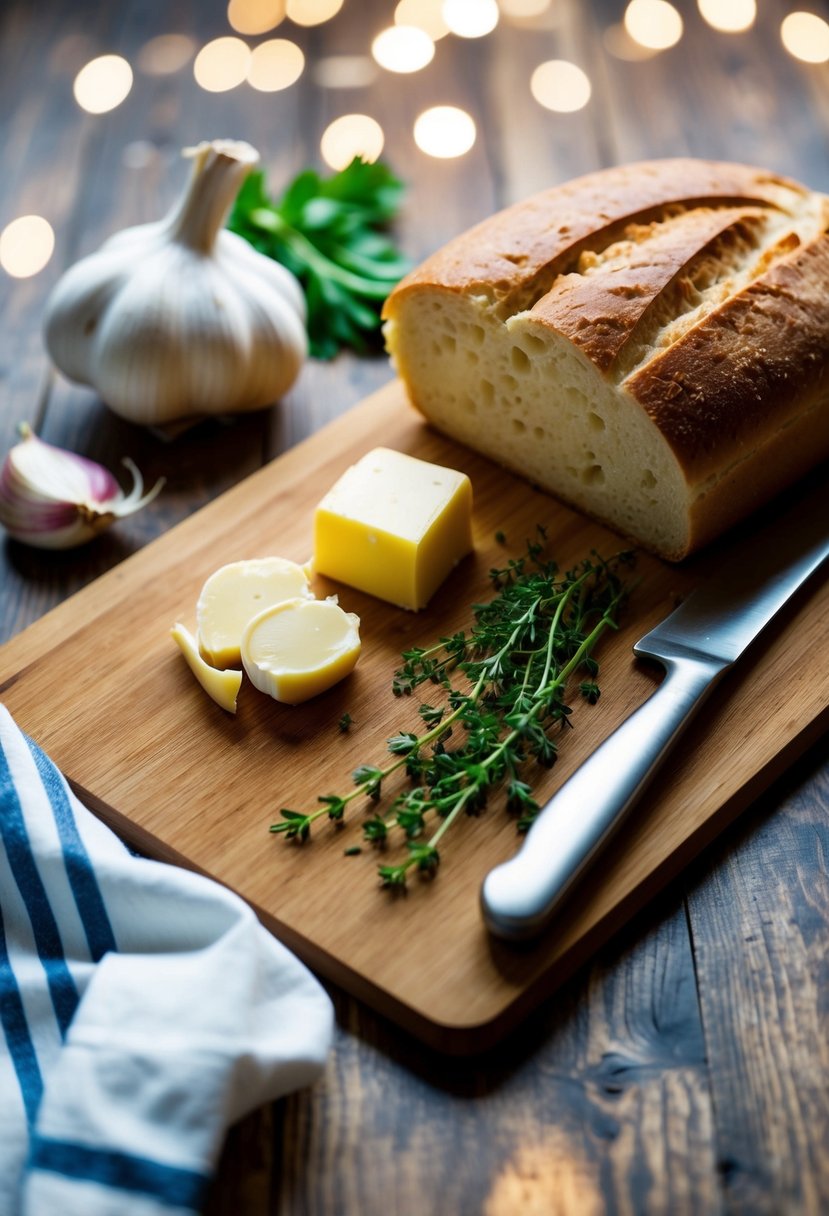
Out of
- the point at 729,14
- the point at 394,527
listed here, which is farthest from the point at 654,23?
the point at 394,527

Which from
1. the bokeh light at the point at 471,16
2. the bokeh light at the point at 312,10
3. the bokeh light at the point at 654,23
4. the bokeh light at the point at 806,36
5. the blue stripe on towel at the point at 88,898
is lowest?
the blue stripe on towel at the point at 88,898

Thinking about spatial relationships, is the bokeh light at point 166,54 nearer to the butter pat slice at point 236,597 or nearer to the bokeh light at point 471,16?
the bokeh light at point 471,16

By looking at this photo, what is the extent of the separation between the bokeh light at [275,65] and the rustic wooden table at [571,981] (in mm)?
118

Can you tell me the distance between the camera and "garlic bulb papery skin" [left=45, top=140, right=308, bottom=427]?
9.31 feet

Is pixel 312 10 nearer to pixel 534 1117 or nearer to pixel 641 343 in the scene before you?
pixel 641 343

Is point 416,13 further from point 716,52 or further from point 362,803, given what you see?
point 362,803

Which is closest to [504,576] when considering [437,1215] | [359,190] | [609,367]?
[609,367]

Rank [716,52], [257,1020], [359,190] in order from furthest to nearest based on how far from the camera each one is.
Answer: [716,52] < [359,190] < [257,1020]

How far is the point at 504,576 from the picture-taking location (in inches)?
101

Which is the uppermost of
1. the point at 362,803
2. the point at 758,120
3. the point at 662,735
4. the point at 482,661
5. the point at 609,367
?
the point at 758,120

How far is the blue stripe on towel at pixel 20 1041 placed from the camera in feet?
5.85

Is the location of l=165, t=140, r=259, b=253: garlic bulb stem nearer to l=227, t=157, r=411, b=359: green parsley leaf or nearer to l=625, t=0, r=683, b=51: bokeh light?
l=227, t=157, r=411, b=359: green parsley leaf

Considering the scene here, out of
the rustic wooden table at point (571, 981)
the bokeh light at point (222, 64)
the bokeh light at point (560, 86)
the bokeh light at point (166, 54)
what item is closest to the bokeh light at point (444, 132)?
the rustic wooden table at point (571, 981)

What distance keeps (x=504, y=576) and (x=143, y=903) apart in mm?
1059
